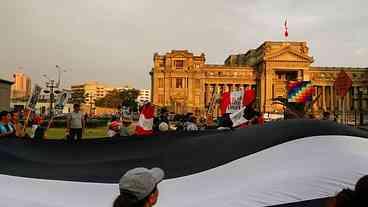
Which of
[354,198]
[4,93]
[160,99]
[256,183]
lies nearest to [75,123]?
[256,183]

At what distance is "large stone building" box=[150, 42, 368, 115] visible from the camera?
93438mm

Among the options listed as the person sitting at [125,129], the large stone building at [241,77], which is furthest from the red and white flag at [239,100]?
Answer: the large stone building at [241,77]

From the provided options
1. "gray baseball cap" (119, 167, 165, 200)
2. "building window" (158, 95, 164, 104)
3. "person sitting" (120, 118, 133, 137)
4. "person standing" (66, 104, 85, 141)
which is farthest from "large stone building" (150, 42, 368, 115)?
"gray baseball cap" (119, 167, 165, 200)

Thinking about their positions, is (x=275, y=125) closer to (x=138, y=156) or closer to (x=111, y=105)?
(x=138, y=156)

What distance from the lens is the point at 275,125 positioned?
4.30m

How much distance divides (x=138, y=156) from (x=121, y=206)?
3.18 m

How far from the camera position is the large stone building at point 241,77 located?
93.4m

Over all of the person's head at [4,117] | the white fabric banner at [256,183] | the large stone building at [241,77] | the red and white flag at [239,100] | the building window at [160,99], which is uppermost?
the large stone building at [241,77]

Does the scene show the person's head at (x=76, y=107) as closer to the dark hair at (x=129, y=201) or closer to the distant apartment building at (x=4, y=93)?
the dark hair at (x=129, y=201)

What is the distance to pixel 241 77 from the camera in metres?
98.2

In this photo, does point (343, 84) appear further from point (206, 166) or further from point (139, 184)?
point (139, 184)

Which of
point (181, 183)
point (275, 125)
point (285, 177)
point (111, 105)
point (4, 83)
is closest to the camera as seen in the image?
point (285, 177)

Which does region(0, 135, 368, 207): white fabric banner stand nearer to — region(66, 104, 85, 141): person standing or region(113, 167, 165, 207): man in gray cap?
region(113, 167, 165, 207): man in gray cap

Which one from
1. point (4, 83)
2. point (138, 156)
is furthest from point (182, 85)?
point (138, 156)
